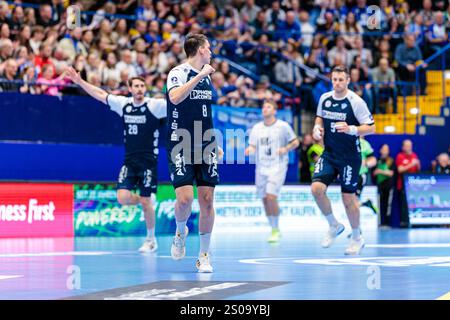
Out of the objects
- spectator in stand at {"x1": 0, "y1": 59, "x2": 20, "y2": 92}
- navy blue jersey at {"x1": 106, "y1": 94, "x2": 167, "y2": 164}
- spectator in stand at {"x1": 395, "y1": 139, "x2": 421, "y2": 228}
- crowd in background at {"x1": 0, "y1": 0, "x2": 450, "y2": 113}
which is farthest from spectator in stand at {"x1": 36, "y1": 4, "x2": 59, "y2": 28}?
spectator in stand at {"x1": 395, "y1": 139, "x2": 421, "y2": 228}

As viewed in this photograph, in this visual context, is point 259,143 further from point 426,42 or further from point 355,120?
point 426,42

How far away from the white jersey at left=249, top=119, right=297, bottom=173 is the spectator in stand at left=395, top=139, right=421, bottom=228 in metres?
7.51

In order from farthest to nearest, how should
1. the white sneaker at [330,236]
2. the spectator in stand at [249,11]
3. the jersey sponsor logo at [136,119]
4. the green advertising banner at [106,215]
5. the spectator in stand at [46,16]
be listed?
the spectator in stand at [249,11]
the spectator in stand at [46,16]
the green advertising banner at [106,215]
the jersey sponsor logo at [136,119]
the white sneaker at [330,236]

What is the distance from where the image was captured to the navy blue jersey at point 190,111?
32.9 feet

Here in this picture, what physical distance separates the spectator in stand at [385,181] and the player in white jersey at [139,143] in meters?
10.9

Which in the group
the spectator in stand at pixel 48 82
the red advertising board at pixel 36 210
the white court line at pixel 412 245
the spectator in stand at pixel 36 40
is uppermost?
the spectator in stand at pixel 36 40

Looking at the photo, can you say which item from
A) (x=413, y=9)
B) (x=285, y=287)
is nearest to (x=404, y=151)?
(x=413, y=9)

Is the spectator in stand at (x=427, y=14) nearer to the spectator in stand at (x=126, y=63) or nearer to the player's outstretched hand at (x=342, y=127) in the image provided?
the spectator in stand at (x=126, y=63)

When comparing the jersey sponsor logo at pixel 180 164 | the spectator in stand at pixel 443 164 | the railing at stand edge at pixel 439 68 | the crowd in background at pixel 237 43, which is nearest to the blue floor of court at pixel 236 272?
the jersey sponsor logo at pixel 180 164

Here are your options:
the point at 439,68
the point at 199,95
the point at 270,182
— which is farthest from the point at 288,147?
the point at 439,68

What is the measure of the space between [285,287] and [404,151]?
664 inches

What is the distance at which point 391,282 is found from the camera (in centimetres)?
853

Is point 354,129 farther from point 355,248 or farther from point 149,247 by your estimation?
point 149,247

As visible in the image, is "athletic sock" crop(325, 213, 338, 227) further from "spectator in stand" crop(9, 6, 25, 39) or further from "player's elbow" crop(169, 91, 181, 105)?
"spectator in stand" crop(9, 6, 25, 39)
